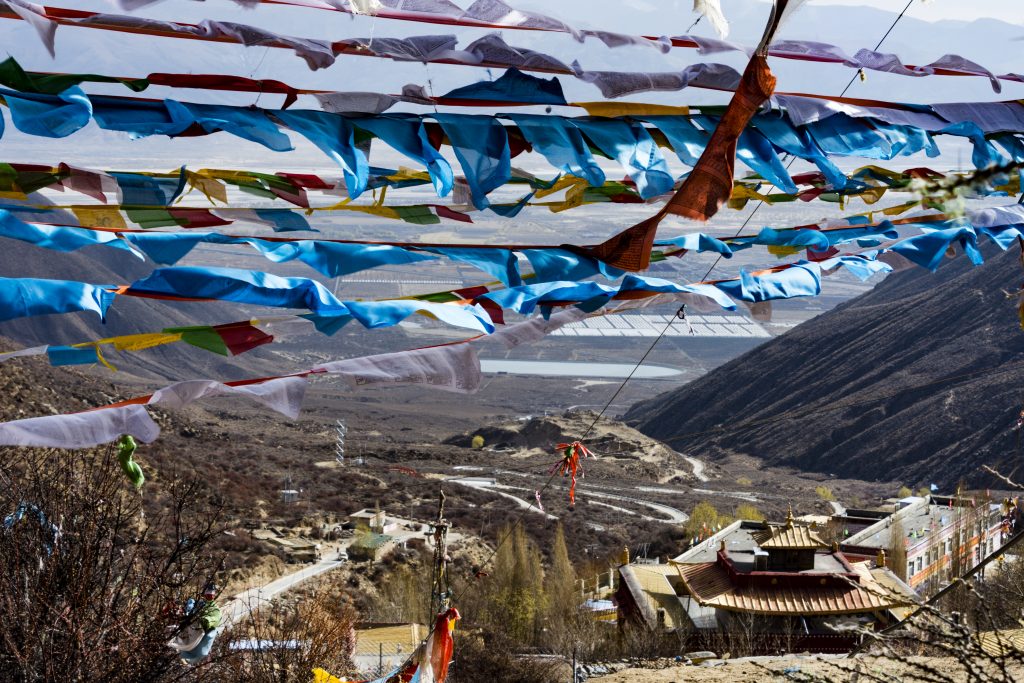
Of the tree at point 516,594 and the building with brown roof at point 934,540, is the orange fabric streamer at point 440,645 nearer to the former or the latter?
the tree at point 516,594

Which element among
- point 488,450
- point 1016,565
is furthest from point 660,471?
point 1016,565

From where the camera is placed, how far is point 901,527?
33938 millimetres

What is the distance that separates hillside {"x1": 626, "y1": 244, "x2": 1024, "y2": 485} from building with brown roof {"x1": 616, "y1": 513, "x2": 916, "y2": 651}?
32.7m

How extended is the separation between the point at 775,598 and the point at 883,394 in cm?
5538

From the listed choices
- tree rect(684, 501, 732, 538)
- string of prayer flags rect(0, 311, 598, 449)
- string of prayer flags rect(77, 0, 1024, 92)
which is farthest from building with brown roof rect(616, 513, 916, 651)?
string of prayer flags rect(0, 311, 598, 449)

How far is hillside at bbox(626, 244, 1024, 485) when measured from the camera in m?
66.5

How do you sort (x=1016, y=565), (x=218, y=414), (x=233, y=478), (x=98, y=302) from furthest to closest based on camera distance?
(x=218, y=414), (x=233, y=478), (x=1016, y=565), (x=98, y=302)

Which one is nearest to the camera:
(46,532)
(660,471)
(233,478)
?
(46,532)

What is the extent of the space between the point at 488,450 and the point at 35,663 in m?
57.0

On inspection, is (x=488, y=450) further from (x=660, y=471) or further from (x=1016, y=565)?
(x=1016, y=565)

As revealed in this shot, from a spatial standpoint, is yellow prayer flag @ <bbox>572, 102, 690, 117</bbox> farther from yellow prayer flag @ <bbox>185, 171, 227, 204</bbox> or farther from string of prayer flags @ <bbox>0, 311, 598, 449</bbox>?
yellow prayer flag @ <bbox>185, 171, 227, 204</bbox>

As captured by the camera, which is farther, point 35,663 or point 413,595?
point 413,595

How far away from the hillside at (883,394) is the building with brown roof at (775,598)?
3270cm

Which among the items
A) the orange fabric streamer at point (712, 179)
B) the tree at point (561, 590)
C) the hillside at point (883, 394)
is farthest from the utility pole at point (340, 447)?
the orange fabric streamer at point (712, 179)
